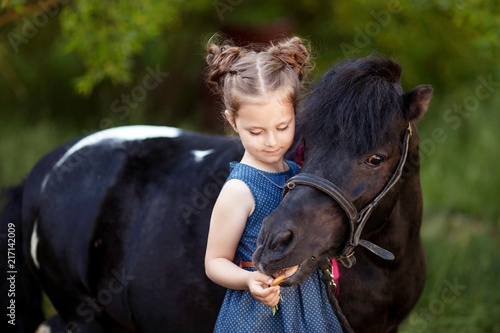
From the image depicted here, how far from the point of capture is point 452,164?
20.7 ft

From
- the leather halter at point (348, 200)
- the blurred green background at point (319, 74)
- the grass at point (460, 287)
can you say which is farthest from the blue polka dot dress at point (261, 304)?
the grass at point (460, 287)

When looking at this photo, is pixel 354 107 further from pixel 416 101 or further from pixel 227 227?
pixel 227 227

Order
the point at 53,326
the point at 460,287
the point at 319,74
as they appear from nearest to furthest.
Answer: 1. the point at 319,74
2. the point at 53,326
3. the point at 460,287

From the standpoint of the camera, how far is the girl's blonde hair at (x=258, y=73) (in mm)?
1836

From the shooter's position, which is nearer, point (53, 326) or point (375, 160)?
point (375, 160)

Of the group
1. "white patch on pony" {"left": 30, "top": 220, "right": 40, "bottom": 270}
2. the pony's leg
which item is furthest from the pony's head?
the pony's leg

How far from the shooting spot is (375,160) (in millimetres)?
1952

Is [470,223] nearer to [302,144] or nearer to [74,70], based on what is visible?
[302,144]

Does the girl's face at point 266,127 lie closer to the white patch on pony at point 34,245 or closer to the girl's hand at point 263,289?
the girl's hand at point 263,289

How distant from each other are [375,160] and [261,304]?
67cm

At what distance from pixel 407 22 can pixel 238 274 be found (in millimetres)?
5899

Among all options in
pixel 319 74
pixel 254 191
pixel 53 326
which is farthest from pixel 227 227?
pixel 53 326

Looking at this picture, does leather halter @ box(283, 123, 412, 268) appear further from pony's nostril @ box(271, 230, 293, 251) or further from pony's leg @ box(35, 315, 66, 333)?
pony's leg @ box(35, 315, 66, 333)

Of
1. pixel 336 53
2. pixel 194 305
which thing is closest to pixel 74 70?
pixel 336 53
